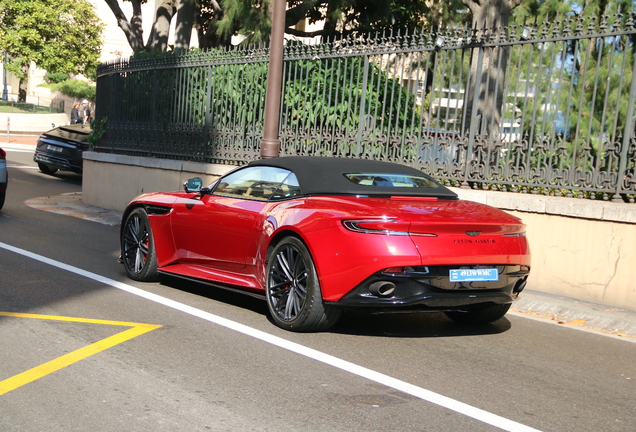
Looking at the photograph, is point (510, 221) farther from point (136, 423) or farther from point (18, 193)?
point (18, 193)

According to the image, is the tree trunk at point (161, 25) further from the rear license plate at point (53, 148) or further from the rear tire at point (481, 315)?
the rear tire at point (481, 315)

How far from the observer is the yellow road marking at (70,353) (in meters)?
4.74

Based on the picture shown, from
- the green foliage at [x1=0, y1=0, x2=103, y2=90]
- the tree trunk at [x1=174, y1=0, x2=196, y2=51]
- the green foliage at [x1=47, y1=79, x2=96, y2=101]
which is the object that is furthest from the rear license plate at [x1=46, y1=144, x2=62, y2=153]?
the green foliage at [x1=47, y1=79, x2=96, y2=101]

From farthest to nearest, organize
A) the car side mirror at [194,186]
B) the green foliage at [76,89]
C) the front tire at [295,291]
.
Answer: the green foliage at [76,89], the car side mirror at [194,186], the front tire at [295,291]

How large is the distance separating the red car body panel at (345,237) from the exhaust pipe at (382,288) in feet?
0.31

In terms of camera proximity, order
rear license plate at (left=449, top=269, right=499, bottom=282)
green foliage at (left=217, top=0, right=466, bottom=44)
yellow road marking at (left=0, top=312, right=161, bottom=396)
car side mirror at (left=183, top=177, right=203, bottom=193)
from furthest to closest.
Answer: green foliage at (left=217, top=0, right=466, bottom=44) < car side mirror at (left=183, top=177, right=203, bottom=193) < rear license plate at (left=449, top=269, right=499, bottom=282) < yellow road marking at (left=0, top=312, right=161, bottom=396)

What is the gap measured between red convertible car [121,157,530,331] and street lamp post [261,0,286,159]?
3.72 metres

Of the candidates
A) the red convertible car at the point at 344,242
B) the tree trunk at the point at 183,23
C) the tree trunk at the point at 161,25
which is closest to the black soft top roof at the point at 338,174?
the red convertible car at the point at 344,242

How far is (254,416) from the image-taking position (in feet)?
14.0

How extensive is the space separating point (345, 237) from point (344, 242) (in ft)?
0.12

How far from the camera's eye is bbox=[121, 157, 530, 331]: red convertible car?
18.5ft

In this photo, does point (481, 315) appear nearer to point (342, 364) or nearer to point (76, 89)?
point (342, 364)

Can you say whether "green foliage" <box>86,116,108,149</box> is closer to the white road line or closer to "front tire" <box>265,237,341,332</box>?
the white road line

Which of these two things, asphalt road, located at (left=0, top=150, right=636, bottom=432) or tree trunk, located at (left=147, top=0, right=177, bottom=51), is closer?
asphalt road, located at (left=0, top=150, right=636, bottom=432)
